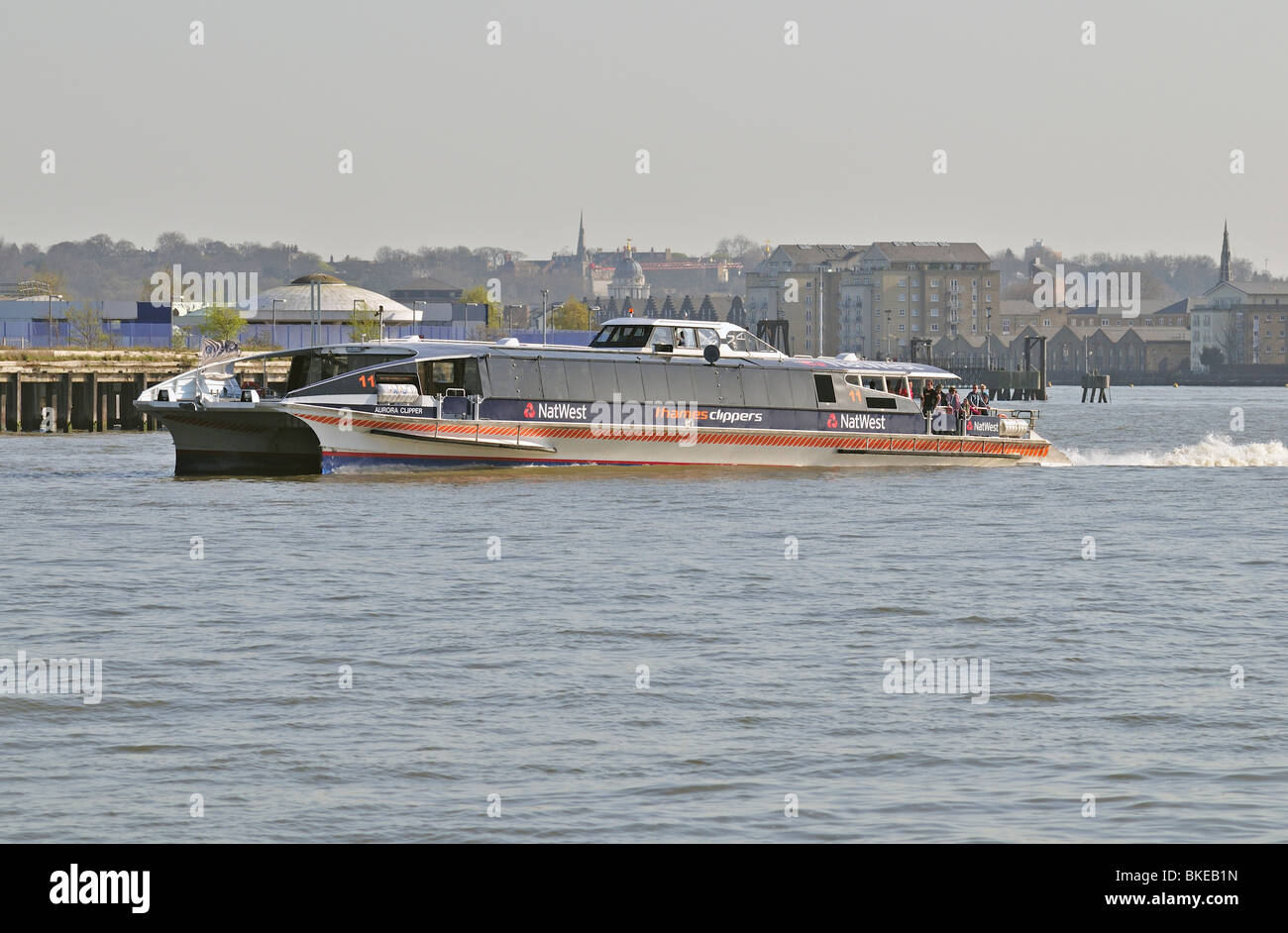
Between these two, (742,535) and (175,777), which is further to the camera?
(742,535)

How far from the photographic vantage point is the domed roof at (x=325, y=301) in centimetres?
15362

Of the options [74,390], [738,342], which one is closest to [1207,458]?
[738,342]

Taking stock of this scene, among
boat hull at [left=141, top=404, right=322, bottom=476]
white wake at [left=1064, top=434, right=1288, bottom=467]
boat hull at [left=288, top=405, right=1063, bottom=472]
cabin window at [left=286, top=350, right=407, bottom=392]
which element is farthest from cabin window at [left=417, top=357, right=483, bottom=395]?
white wake at [left=1064, top=434, right=1288, bottom=467]

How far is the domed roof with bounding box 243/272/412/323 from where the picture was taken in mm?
153625

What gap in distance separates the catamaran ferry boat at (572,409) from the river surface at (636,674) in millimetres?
6873

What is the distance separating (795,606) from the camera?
23.0 meters

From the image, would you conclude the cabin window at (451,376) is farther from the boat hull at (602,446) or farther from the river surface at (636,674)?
the river surface at (636,674)

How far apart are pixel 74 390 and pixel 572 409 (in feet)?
118

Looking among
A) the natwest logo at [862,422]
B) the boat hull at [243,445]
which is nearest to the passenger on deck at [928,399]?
the natwest logo at [862,422]

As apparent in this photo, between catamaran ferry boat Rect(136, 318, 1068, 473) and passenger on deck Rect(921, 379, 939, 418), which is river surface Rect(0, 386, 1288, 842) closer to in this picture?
catamaran ferry boat Rect(136, 318, 1068, 473)

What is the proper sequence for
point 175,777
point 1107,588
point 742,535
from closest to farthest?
point 175,777 → point 1107,588 → point 742,535

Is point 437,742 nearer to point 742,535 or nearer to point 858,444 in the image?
point 742,535
